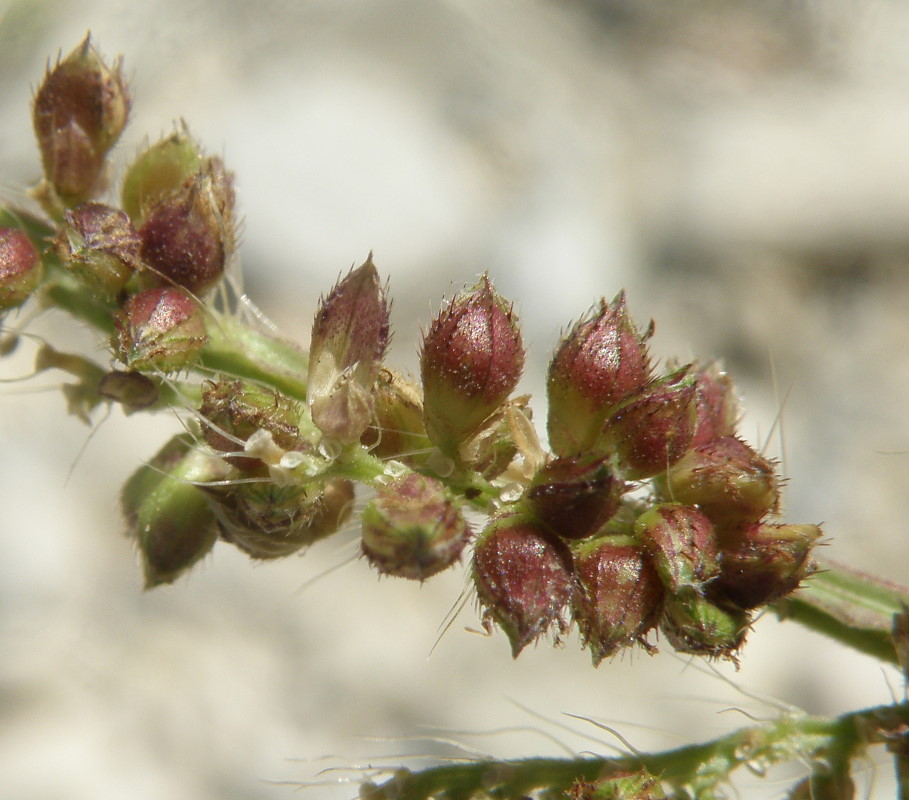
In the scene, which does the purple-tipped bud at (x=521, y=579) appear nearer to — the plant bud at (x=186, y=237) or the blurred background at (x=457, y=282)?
the plant bud at (x=186, y=237)

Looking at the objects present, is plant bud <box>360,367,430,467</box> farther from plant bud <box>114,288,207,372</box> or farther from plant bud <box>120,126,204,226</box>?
plant bud <box>120,126,204,226</box>

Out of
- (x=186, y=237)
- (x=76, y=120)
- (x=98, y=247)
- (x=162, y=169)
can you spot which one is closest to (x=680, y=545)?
(x=186, y=237)

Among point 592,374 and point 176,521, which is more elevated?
point 592,374

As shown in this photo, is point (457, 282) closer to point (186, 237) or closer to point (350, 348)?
point (186, 237)

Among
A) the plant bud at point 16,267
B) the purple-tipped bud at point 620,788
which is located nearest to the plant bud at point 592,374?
the purple-tipped bud at point 620,788

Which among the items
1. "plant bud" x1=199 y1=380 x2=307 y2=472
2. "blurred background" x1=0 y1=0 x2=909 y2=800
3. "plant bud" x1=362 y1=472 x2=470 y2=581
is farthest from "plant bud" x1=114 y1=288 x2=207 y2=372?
"blurred background" x1=0 y1=0 x2=909 y2=800
